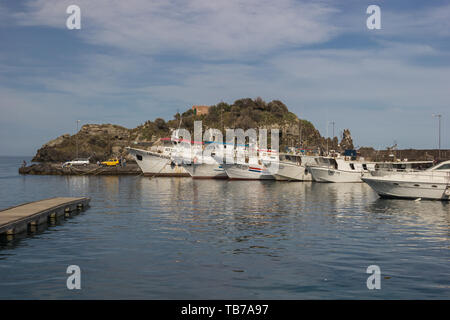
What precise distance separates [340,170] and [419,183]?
2992 cm

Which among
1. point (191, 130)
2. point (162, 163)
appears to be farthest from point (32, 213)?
point (191, 130)

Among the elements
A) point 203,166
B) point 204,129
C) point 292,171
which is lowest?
point 292,171

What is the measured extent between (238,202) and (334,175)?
34736 millimetres

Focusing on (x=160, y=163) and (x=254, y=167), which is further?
(x=160, y=163)

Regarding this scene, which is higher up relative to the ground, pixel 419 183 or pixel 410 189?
pixel 419 183

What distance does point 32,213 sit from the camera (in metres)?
25.1

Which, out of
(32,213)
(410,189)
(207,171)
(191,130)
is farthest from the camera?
(191,130)

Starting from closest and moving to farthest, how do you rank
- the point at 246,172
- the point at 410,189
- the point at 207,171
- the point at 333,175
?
the point at 410,189 < the point at 333,175 < the point at 246,172 < the point at 207,171

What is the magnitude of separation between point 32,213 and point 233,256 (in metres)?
14.3

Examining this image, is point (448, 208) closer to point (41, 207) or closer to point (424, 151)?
point (41, 207)

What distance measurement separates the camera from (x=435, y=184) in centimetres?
3900

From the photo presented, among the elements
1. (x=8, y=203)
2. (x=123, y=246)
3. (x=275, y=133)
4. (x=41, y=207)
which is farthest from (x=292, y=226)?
(x=275, y=133)

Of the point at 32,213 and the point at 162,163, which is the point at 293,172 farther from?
the point at 32,213

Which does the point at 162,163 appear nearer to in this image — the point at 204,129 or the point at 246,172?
the point at 246,172
